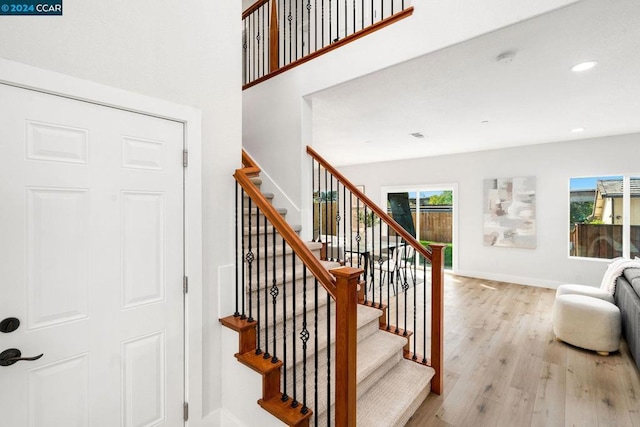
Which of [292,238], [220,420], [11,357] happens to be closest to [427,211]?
[292,238]

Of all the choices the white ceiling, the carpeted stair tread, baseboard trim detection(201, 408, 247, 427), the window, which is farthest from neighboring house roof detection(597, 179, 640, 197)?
baseboard trim detection(201, 408, 247, 427)

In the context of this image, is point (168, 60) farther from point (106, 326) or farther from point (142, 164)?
point (106, 326)

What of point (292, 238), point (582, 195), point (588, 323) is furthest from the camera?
point (582, 195)

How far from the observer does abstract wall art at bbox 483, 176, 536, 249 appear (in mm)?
5523

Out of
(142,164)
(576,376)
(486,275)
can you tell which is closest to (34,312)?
(142,164)

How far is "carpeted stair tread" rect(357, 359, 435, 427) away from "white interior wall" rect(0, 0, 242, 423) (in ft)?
3.39

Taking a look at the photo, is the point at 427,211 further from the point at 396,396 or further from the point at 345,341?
the point at 345,341

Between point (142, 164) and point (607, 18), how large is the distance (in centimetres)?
311

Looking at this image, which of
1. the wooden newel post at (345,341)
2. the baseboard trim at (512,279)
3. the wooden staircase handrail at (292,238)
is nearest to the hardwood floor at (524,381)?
the wooden newel post at (345,341)

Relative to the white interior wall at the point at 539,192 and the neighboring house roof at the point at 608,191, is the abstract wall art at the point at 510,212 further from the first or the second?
the neighboring house roof at the point at 608,191

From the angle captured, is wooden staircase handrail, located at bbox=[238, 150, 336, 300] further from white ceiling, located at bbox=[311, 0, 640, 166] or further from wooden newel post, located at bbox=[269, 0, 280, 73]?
wooden newel post, located at bbox=[269, 0, 280, 73]

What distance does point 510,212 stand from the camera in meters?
5.73

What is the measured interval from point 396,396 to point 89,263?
2111 millimetres

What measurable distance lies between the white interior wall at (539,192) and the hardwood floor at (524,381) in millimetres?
1916
